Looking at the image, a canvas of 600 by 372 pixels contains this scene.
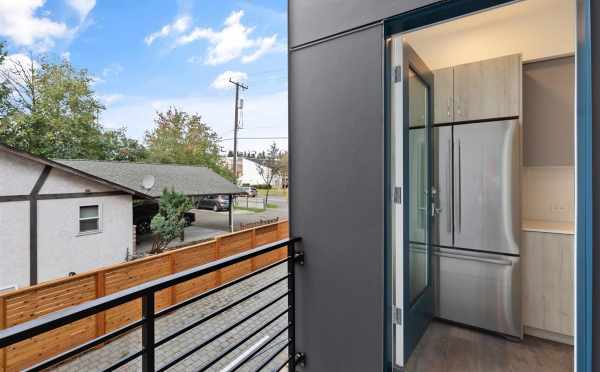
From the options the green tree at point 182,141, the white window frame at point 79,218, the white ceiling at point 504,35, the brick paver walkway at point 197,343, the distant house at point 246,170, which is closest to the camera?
the white ceiling at point 504,35

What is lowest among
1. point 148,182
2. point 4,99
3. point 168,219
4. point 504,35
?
point 168,219

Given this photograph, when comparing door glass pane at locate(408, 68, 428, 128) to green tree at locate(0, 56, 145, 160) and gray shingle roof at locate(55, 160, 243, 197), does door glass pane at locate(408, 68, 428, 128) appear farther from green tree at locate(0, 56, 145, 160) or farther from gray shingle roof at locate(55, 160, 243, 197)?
gray shingle roof at locate(55, 160, 243, 197)

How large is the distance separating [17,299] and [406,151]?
3.65 metres

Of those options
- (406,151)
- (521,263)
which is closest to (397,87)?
(406,151)

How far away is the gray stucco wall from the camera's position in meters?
1.23

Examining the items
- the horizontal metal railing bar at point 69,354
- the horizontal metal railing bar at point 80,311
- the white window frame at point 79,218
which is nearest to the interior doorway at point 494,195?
the horizontal metal railing bar at point 80,311

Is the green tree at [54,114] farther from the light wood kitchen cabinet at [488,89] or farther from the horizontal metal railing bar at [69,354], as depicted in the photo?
the light wood kitchen cabinet at [488,89]

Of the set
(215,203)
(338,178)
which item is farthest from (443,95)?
(215,203)

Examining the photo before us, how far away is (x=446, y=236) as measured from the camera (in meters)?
2.03

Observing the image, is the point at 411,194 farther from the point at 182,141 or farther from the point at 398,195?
the point at 182,141

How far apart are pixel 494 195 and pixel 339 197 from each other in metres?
1.24

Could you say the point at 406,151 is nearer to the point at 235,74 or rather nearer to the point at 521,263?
the point at 521,263

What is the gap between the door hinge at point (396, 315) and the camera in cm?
131

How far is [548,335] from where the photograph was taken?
1.82 meters
